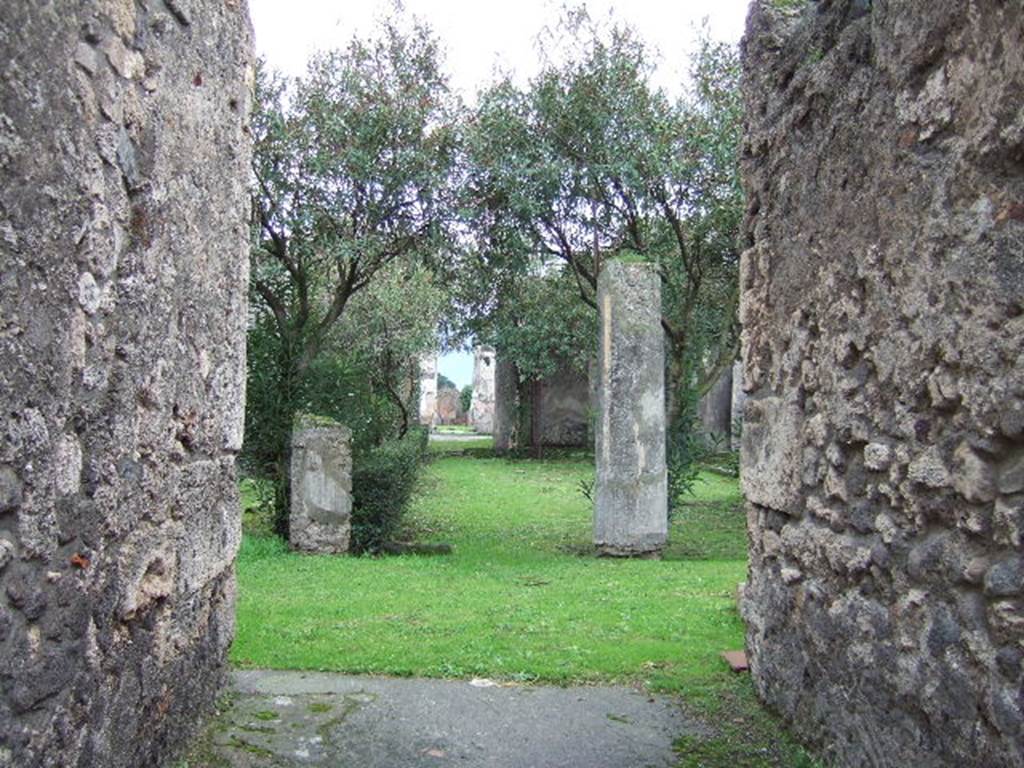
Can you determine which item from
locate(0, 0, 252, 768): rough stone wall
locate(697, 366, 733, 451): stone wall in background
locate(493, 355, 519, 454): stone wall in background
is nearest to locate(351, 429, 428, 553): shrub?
locate(0, 0, 252, 768): rough stone wall

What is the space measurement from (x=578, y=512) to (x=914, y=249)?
11.7 meters

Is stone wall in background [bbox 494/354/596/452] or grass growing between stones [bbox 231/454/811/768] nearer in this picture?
grass growing between stones [bbox 231/454/811/768]

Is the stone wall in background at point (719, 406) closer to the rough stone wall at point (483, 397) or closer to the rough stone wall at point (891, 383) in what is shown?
the rough stone wall at point (483, 397)

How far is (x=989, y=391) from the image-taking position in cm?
261

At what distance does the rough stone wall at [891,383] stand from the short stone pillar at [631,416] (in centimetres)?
558

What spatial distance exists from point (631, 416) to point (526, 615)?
12.7 ft

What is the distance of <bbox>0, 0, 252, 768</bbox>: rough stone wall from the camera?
95.1 inches

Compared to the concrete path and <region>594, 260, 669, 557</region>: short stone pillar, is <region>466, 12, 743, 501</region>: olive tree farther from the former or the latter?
the concrete path

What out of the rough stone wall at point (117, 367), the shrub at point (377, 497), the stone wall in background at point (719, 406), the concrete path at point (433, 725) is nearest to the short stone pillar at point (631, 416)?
the shrub at point (377, 497)

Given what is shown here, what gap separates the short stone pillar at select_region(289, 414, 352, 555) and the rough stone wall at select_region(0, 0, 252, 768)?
607 centimetres

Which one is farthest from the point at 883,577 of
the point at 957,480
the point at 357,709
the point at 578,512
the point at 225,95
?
the point at 578,512

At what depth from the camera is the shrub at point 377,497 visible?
36.3 feet

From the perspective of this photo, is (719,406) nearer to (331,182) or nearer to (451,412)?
(331,182)

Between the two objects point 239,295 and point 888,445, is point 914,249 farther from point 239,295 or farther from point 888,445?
point 239,295
